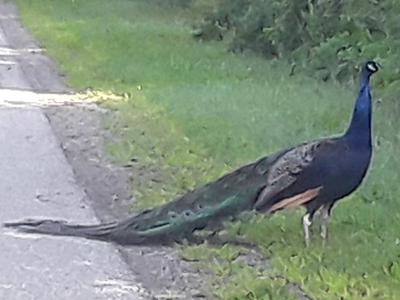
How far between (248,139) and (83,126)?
2.03 meters

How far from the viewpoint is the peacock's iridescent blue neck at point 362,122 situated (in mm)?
7988

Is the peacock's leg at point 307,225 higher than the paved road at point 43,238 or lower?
higher

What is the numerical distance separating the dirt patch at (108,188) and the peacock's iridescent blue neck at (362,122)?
120 cm

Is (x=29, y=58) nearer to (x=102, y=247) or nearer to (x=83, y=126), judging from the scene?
(x=83, y=126)

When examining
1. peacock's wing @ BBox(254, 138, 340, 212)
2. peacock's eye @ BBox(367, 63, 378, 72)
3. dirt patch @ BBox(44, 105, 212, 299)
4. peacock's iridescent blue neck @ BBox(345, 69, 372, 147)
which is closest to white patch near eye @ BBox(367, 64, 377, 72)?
peacock's eye @ BBox(367, 63, 378, 72)

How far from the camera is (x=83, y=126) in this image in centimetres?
1349

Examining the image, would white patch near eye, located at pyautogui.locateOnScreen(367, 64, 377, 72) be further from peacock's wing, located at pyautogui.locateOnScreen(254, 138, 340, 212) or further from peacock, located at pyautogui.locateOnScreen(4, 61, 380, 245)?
peacock's wing, located at pyautogui.locateOnScreen(254, 138, 340, 212)

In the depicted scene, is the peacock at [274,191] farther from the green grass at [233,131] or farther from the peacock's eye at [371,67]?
the green grass at [233,131]

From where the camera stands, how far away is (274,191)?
7922 millimetres

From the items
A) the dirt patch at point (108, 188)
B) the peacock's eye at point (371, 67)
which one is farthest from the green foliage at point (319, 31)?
the peacock's eye at point (371, 67)

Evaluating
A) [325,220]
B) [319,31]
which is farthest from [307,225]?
[319,31]

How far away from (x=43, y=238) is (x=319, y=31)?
10.8 metres

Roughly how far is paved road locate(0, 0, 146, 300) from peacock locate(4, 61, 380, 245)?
226 millimetres

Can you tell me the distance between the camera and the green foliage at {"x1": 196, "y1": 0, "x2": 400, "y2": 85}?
15.6m
